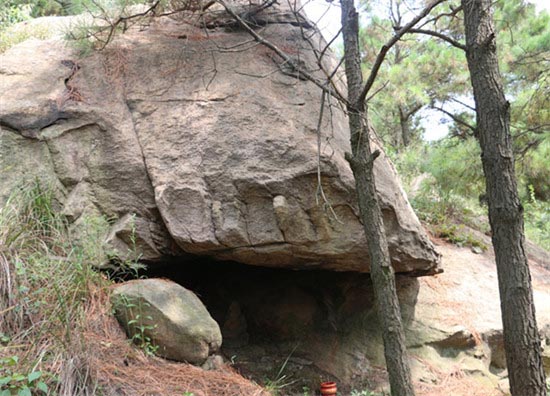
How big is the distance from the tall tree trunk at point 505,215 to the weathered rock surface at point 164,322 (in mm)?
2072

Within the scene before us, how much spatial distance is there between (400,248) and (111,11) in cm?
329

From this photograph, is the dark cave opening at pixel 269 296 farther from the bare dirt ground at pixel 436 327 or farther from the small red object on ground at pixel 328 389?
the small red object on ground at pixel 328 389

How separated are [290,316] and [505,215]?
244 cm

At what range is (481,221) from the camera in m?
7.19

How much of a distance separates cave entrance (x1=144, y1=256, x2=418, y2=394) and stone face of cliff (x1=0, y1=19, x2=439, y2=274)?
694 millimetres

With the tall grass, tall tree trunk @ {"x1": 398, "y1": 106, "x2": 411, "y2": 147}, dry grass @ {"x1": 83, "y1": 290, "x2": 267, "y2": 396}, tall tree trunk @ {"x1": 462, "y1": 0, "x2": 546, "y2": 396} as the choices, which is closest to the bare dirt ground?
dry grass @ {"x1": 83, "y1": 290, "x2": 267, "y2": 396}

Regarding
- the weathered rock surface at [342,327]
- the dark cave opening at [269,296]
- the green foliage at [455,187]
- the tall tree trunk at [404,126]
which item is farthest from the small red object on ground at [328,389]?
the tall tree trunk at [404,126]

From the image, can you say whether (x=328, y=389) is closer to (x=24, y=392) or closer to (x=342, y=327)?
(x=342, y=327)

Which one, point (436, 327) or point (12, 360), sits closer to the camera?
point (12, 360)

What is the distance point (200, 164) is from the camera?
4.30m

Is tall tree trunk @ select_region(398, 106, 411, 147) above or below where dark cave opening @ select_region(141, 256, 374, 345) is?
above

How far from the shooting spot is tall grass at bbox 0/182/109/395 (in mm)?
2984

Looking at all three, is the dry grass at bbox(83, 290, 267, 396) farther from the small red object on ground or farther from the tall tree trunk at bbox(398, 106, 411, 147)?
the tall tree trunk at bbox(398, 106, 411, 147)

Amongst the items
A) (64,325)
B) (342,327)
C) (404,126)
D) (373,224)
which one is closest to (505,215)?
(373,224)
